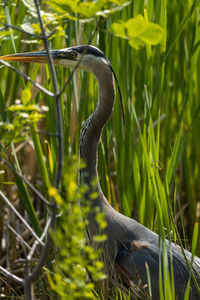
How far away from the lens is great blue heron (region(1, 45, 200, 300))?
152 cm

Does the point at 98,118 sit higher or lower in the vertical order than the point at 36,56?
lower

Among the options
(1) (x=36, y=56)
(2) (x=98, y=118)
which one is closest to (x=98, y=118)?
(2) (x=98, y=118)

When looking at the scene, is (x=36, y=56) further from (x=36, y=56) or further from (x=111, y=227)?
(x=111, y=227)

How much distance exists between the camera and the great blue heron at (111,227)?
152 centimetres

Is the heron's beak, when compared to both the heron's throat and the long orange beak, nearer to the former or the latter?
the long orange beak

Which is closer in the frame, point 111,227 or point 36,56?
point 36,56

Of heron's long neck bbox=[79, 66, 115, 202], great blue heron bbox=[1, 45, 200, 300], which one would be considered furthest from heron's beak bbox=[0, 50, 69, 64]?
heron's long neck bbox=[79, 66, 115, 202]

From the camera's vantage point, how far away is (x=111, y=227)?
1608mm

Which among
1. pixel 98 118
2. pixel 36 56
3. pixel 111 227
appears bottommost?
pixel 111 227

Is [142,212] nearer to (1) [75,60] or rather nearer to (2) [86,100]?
(2) [86,100]

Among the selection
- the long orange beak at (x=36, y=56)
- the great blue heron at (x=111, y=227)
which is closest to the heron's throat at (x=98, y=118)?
the great blue heron at (x=111, y=227)

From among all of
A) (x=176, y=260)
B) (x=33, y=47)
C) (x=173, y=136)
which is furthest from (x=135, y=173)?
(x=173, y=136)

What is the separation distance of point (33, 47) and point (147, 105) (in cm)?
52

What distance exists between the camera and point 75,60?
4.97ft
